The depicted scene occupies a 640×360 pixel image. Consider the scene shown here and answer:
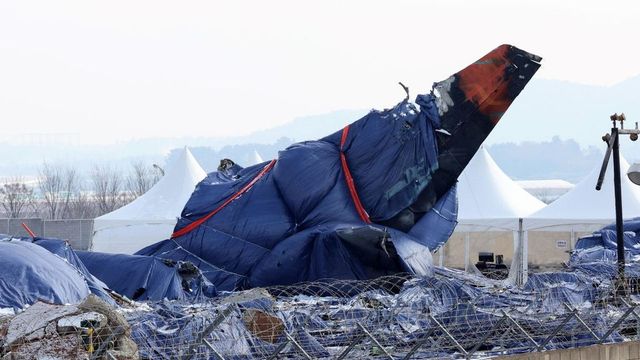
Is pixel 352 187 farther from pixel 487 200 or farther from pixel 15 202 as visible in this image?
pixel 15 202

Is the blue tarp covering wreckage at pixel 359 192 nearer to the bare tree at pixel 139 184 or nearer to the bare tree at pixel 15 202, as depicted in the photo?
the bare tree at pixel 15 202

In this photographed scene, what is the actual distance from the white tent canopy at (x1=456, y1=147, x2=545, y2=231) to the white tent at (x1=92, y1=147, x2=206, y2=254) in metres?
7.47

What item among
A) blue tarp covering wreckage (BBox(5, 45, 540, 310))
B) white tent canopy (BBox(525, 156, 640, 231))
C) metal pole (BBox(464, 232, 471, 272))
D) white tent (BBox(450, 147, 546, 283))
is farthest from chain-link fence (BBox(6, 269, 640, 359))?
metal pole (BBox(464, 232, 471, 272))

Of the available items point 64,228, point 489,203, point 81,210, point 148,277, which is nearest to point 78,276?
point 148,277

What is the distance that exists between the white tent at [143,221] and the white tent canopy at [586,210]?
30.2 feet

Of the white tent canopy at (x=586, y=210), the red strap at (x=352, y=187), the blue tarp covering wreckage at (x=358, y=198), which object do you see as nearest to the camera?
the blue tarp covering wreckage at (x=358, y=198)

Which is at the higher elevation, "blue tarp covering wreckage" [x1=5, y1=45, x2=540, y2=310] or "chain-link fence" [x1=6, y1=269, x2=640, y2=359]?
"blue tarp covering wreckage" [x1=5, y1=45, x2=540, y2=310]

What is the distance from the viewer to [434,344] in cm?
1198

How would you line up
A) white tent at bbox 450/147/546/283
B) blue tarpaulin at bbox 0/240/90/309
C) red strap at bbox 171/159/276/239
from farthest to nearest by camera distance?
white tent at bbox 450/147/546/283 → red strap at bbox 171/159/276/239 → blue tarpaulin at bbox 0/240/90/309

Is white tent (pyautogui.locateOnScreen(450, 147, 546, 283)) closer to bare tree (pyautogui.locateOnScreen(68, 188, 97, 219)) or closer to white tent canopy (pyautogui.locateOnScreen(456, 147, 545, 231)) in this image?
white tent canopy (pyautogui.locateOnScreen(456, 147, 545, 231))

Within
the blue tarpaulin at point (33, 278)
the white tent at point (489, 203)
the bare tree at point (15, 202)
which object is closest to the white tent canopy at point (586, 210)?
the white tent at point (489, 203)

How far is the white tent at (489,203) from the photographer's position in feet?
105

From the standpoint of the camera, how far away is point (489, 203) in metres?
33.4

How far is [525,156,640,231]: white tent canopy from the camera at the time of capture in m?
30.6
